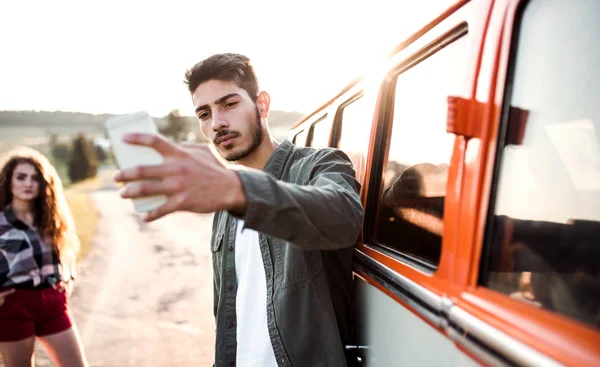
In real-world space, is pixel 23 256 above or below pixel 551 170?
below

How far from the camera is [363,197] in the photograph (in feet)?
6.85

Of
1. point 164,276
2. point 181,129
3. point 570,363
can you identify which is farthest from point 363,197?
point 181,129

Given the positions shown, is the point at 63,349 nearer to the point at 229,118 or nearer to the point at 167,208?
the point at 229,118

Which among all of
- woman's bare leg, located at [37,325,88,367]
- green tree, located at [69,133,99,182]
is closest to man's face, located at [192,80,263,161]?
woman's bare leg, located at [37,325,88,367]

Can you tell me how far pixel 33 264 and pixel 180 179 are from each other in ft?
10.1

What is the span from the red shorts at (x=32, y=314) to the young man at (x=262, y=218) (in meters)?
1.77

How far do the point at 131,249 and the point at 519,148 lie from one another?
1085 cm

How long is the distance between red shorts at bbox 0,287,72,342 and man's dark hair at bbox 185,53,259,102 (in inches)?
86.5

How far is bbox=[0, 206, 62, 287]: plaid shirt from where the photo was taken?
319 cm

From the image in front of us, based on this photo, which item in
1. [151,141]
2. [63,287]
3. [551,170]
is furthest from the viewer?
[63,287]

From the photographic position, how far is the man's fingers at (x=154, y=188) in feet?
2.91

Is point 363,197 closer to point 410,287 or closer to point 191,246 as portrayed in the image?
point 410,287

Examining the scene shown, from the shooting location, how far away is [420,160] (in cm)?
164

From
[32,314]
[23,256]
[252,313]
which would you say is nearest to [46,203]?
[23,256]
